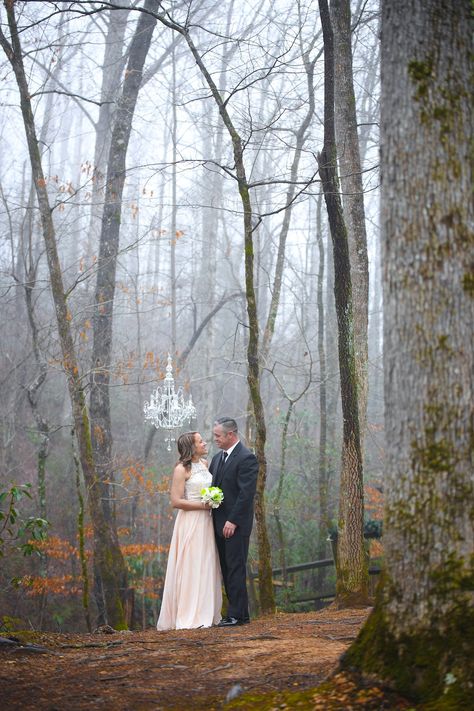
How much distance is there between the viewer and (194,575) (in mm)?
7930

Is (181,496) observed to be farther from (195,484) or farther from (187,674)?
(187,674)

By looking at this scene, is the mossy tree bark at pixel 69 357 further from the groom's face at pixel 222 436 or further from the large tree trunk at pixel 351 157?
the large tree trunk at pixel 351 157

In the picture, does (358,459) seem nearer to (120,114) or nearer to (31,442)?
(120,114)

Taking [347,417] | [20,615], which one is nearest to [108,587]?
[347,417]

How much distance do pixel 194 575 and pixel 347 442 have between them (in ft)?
7.30

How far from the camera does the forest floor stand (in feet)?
11.3

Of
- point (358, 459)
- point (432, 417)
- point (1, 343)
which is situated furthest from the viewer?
point (1, 343)

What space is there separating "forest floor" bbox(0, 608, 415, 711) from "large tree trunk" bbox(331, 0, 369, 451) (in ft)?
15.0

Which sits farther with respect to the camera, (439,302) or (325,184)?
(325,184)

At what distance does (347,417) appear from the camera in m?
8.71

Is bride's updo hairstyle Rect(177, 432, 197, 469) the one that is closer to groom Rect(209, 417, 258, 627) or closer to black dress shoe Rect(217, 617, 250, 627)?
groom Rect(209, 417, 258, 627)

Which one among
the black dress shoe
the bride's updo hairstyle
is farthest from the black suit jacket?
the black dress shoe

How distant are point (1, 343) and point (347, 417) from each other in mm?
14556

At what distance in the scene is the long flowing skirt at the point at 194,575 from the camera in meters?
7.91
